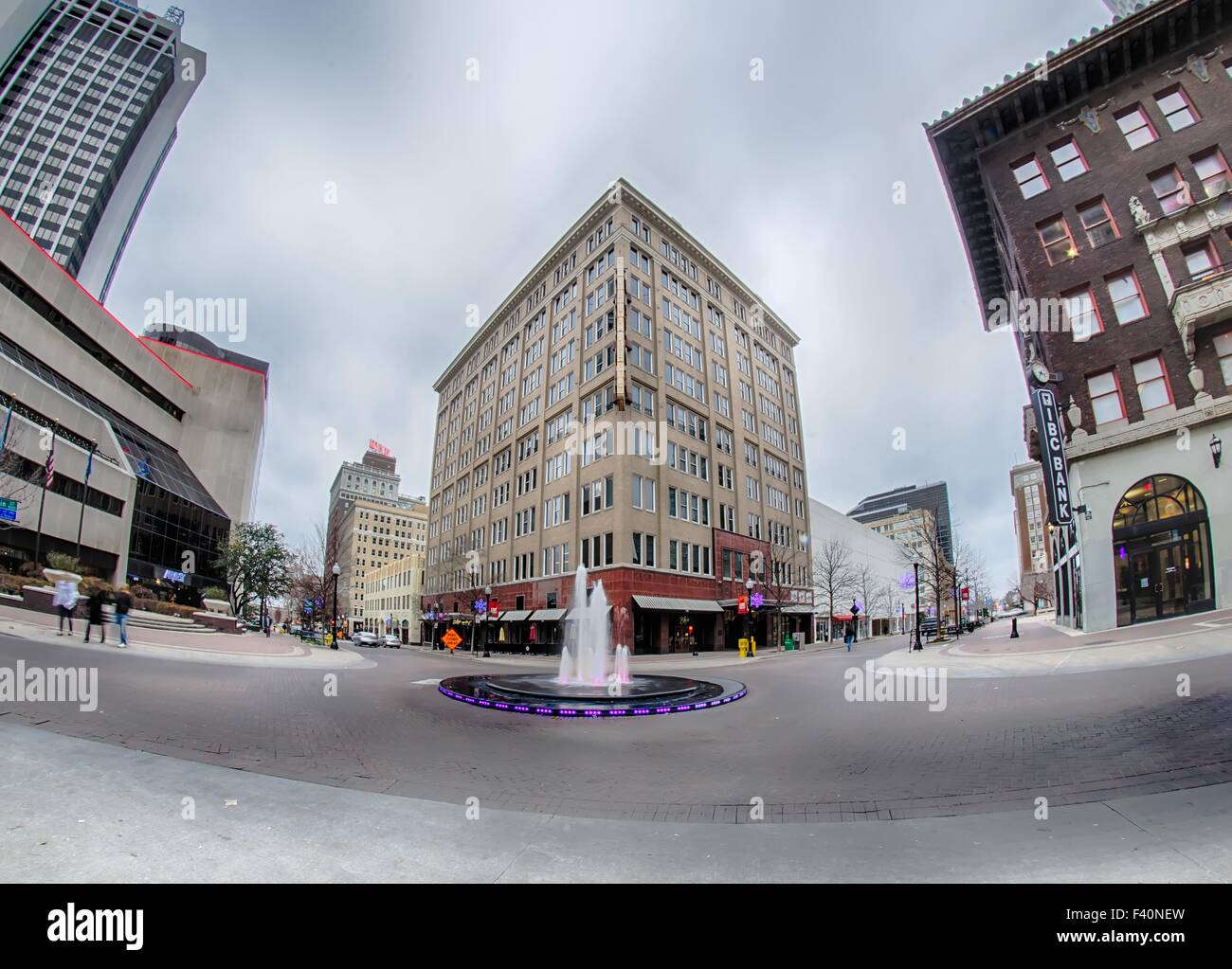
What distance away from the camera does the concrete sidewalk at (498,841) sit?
11.3 feet

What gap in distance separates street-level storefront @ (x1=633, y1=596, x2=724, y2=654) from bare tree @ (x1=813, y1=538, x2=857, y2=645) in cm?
2240

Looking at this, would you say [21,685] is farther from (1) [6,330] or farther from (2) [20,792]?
(1) [6,330]

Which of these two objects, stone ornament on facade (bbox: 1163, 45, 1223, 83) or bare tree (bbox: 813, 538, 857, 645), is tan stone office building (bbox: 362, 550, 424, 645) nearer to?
bare tree (bbox: 813, 538, 857, 645)

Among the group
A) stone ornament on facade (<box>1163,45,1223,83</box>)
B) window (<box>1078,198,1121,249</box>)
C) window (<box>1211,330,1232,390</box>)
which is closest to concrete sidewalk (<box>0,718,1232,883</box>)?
window (<box>1211,330,1232,390</box>)

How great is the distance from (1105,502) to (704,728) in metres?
18.7

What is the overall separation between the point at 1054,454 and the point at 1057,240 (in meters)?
9.08

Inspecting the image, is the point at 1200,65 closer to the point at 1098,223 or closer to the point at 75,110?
the point at 1098,223

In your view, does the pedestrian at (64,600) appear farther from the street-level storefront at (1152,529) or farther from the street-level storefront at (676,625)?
the street-level storefront at (1152,529)

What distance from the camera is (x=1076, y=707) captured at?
902cm

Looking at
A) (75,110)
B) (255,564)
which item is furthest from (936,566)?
(75,110)

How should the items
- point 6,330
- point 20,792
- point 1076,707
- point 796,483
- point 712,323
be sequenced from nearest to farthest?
point 20,792, point 1076,707, point 6,330, point 712,323, point 796,483

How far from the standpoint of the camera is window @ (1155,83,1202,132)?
64.2 ft

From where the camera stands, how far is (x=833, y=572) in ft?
201

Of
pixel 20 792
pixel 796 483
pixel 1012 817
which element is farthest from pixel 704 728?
pixel 796 483
